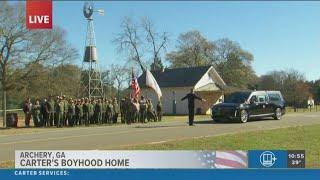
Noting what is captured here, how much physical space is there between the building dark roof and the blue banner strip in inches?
1960

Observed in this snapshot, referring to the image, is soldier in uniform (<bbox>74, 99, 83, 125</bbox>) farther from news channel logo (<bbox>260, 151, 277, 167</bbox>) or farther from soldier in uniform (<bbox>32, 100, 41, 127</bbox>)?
news channel logo (<bbox>260, 151, 277, 167</bbox>)

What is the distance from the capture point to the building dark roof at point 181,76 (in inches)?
2226

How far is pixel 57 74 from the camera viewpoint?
4941 centimetres

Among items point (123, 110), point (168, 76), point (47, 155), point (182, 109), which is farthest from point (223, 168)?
point (168, 76)

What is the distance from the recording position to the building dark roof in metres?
56.5

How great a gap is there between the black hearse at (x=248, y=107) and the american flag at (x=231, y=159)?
2256cm

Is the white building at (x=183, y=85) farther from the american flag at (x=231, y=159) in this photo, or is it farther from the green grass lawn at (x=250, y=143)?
the american flag at (x=231, y=159)

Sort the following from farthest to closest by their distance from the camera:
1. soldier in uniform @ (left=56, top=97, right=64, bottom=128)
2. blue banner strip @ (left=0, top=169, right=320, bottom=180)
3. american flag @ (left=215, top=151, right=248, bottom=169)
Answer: soldier in uniform @ (left=56, top=97, right=64, bottom=128), american flag @ (left=215, top=151, right=248, bottom=169), blue banner strip @ (left=0, top=169, right=320, bottom=180)

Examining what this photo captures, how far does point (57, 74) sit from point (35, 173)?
144ft

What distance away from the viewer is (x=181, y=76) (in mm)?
58125

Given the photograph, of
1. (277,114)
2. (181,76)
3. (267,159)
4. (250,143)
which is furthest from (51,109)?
(181,76)

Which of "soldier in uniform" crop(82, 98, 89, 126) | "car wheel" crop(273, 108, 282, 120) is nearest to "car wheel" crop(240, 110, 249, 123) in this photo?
"car wheel" crop(273, 108, 282, 120)

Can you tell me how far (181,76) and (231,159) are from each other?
51.8 m

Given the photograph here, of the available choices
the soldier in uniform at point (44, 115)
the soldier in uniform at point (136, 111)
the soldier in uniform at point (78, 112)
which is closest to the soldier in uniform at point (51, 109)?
the soldier in uniform at point (44, 115)
